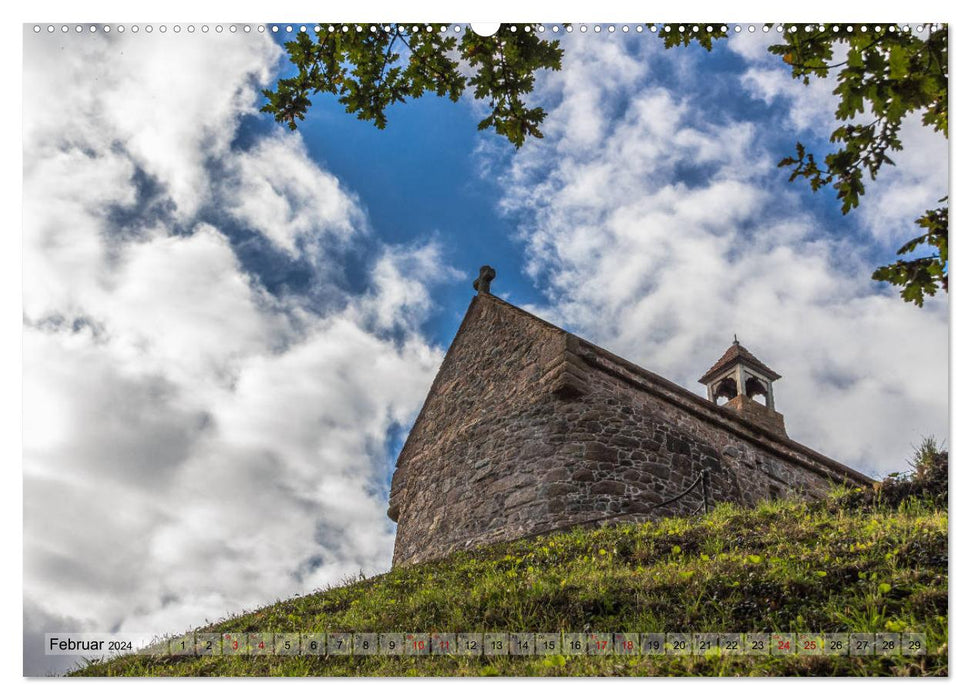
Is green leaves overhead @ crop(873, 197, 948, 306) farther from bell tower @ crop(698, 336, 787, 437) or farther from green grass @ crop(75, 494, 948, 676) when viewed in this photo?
bell tower @ crop(698, 336, 787, 437)

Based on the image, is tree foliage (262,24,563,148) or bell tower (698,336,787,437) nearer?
tree foliage (262,24,563,148)

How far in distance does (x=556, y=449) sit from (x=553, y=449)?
0.15 feet

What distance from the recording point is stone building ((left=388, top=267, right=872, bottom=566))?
11773mm

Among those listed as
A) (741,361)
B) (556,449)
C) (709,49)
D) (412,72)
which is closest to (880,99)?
(709,49)

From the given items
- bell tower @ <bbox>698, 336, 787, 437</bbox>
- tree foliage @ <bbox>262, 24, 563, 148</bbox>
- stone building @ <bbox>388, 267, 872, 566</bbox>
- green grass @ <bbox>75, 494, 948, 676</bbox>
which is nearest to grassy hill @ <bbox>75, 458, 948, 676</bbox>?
green grass @ <bbox>75, 494, 948, 676</bbox>

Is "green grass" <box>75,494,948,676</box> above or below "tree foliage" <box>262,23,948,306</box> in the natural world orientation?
below

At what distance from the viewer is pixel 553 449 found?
12.0 metres

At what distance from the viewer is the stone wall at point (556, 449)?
38.6 feet

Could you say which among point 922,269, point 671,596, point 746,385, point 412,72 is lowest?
point 671,596

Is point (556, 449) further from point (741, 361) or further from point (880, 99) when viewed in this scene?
point (741, 361)

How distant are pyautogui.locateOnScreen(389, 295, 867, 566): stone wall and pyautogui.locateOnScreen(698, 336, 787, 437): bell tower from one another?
536 cm

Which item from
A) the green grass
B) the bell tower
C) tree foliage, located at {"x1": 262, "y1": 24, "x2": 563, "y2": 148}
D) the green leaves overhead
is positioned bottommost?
the green grass

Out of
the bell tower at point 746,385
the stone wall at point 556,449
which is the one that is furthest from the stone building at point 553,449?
the bell tower at point 746,385

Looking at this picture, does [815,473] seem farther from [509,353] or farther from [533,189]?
[533,189]
